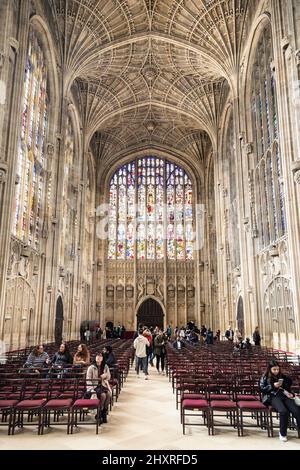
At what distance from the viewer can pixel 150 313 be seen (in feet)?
119

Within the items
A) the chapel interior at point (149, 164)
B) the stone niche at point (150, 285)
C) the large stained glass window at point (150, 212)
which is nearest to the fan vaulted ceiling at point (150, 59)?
the chapel interior at point (149, 164)

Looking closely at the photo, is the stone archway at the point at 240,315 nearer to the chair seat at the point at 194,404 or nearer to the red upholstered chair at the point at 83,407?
the chair seat at the point at 194,404

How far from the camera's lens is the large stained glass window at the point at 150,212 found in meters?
37.7

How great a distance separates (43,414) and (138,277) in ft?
102

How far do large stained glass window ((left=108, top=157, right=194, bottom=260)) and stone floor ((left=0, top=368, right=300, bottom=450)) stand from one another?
3012 cm

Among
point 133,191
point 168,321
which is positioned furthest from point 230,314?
point 133,191

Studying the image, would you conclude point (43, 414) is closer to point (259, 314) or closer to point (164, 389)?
point (164, 389)

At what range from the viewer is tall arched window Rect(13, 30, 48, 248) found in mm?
17844

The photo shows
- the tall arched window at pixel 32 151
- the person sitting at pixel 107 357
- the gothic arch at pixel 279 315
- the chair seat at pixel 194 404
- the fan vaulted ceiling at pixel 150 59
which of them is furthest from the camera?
the fan vaulted ceiling at pixel 150 59

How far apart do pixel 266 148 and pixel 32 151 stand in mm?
12543

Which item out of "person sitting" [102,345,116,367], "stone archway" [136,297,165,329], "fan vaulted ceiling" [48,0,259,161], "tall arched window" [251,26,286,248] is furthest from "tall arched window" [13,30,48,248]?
"stone archway" [136,297,165,329]

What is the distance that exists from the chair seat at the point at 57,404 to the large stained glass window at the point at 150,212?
30935 mm

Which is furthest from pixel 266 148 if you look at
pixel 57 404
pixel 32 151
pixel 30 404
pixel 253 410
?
pixel 30 404

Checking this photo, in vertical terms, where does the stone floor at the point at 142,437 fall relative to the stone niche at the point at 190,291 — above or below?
below
